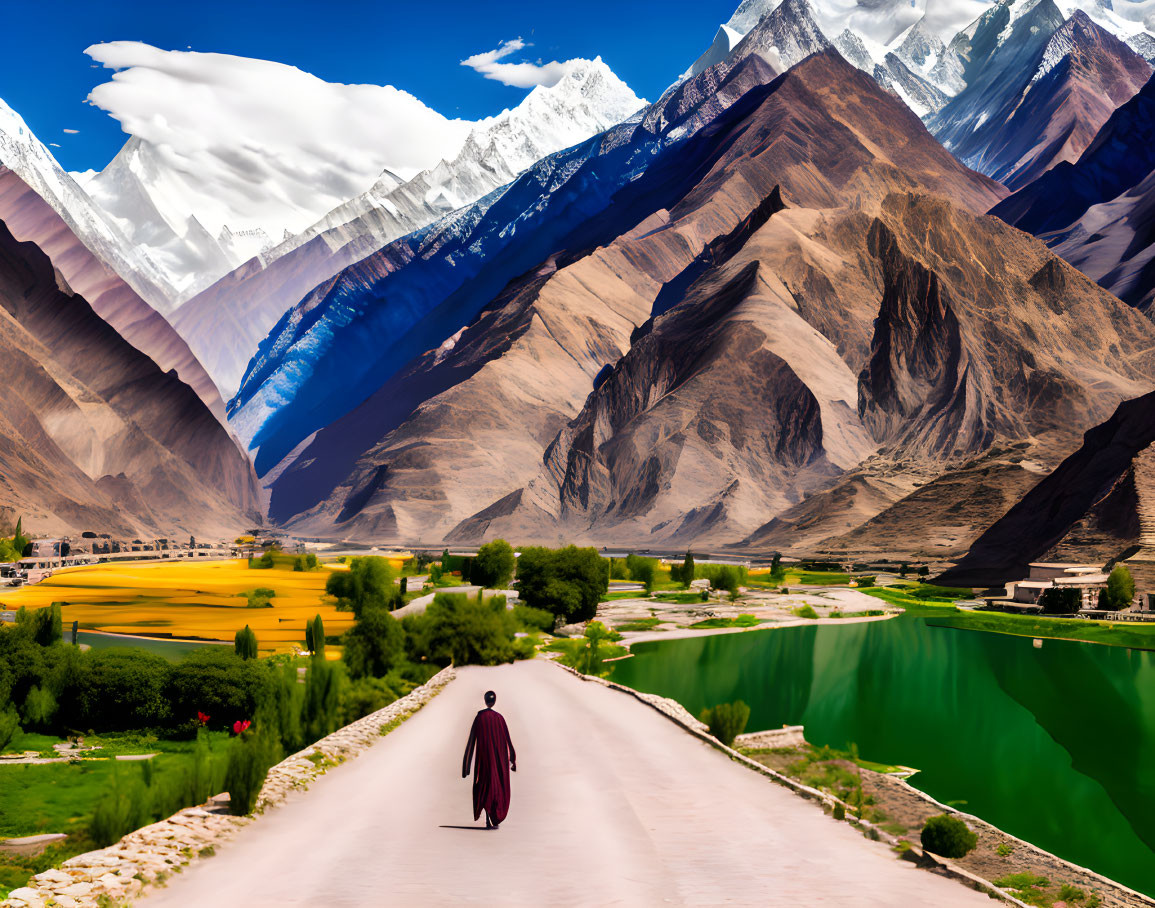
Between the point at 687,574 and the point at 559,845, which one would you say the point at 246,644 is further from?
the point at 687,574

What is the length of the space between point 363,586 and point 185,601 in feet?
38.3

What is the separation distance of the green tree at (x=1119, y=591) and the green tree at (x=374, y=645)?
5420cm

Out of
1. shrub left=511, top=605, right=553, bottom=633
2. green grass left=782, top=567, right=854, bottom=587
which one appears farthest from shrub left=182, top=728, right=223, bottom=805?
green grass left=782, top=567, right=854, bottom=587

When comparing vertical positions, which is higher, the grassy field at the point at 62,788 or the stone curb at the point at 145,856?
the stone curb at the point at 145,856

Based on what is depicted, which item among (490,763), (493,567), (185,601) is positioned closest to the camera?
(490,763)

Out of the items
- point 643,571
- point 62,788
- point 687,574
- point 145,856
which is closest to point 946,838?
point 145,856

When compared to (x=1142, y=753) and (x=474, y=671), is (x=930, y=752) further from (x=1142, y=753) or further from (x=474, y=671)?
(x=474, y=671)

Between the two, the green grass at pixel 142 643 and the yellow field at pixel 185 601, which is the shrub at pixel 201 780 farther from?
the green grass at pixel 142 643

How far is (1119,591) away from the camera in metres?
76.4

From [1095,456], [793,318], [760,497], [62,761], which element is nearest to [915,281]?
[793,318]

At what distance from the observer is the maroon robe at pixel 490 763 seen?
52.6ft

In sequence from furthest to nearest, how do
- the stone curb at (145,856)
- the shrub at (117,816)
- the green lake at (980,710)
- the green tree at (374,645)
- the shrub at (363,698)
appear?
the green tree at (374,645) → the shrub at (363,698) → the green lake at (980,710) → the shrub at (117,816) → the stone curb at (145,856)

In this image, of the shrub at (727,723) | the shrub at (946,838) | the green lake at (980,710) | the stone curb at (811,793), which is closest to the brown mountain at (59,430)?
the green lake at (980,710)

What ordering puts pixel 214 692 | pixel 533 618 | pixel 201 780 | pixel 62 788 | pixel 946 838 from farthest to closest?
pixel 533 618 < pixel 214 692 < pixel 62 788 < pixel 946 838 < pixel 201 780
